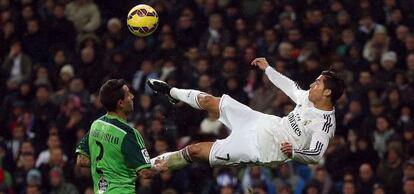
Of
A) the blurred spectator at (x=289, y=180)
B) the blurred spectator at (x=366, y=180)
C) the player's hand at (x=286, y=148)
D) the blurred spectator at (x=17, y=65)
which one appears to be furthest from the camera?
the blurred spectator at (x=17, y=65)

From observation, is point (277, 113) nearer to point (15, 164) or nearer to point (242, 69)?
point (242, 69)

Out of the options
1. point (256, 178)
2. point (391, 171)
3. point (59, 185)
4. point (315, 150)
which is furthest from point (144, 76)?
point (315, 150)

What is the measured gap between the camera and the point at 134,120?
796 inches

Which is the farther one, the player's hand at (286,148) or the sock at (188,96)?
the sock at (188,96)

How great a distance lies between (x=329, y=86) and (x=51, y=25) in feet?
32.6

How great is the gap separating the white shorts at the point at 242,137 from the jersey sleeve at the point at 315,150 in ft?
1.46

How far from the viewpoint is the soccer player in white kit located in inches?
560

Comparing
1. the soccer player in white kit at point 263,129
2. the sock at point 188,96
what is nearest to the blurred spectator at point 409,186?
the soccer player in white kit at point 263,129

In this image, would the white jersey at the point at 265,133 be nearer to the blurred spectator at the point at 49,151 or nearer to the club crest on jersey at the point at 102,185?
the club crest on jersey at the point at 102,185

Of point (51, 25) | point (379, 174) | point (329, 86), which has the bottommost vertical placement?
point (379, 174)

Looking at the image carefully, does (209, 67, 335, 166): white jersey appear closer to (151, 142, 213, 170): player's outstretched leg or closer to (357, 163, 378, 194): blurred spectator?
(151, 142, 213, 170): player's outstretched leg

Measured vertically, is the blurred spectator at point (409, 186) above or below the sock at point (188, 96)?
below

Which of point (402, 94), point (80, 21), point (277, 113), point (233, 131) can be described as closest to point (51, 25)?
point (80, 21)

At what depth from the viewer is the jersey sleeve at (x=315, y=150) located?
1388 cm
